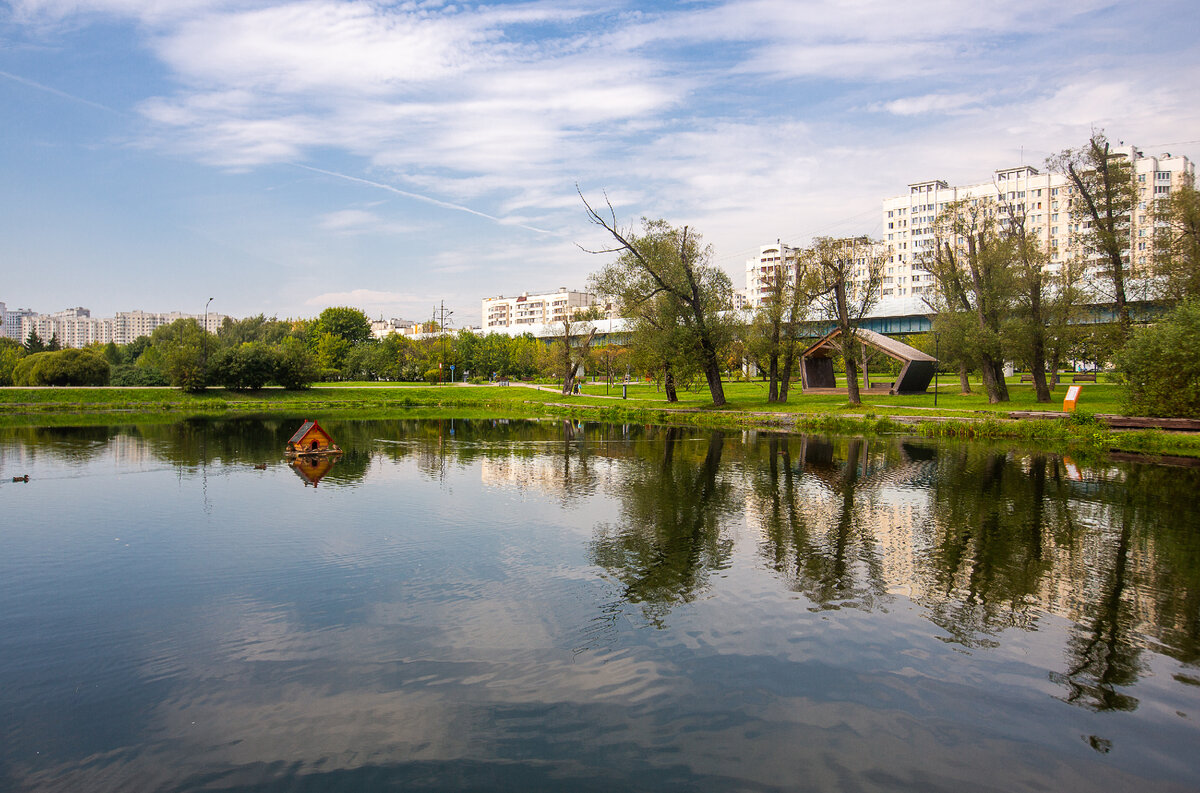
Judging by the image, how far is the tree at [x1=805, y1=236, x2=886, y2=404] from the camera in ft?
153

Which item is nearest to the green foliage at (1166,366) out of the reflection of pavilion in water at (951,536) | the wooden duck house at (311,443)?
the reflection of pavilion in water at (951,536)

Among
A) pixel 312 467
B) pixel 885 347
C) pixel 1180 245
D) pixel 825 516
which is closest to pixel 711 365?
pixel 885 347

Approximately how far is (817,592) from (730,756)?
17.5ft

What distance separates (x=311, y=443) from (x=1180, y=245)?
153 ft

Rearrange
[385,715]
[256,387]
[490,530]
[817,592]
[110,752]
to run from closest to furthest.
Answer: [110,752]
[385,715]
[817,592]
[490,530]
[256,387]

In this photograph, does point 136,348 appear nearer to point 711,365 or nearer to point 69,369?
point 69,369

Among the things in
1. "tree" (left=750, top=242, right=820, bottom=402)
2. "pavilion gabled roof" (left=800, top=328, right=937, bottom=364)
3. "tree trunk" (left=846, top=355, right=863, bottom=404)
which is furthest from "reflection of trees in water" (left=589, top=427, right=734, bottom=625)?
"pavilion gabled roof" (left=800, top=328, right=937, bottom=364)

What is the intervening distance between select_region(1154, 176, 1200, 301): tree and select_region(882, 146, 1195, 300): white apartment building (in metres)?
87.2

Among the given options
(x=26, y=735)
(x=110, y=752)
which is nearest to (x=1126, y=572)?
(x=110, y=752)

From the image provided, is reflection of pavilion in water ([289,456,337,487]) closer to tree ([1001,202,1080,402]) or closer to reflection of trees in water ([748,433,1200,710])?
reflection of trees in water ([748,433,1200,710])

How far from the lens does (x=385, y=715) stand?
7.78 meters

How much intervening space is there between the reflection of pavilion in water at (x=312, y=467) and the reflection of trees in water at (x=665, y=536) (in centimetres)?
976

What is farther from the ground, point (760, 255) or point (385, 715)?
point (760, 255)

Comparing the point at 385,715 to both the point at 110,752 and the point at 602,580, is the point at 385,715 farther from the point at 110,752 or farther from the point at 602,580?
the point at 602,580
